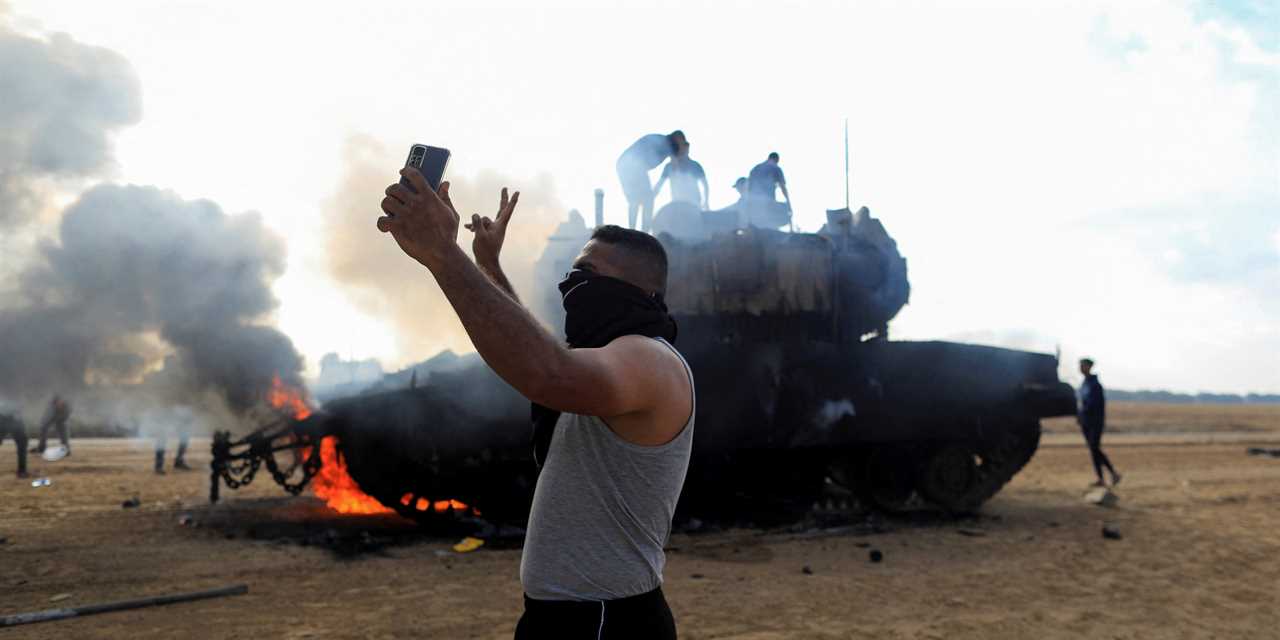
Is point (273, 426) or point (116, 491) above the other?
point (273, 426)

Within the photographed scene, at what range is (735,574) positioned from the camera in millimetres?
7457

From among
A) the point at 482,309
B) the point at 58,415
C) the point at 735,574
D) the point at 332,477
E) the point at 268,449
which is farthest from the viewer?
the point at 58,415

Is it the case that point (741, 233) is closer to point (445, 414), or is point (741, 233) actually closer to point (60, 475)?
point (445, 414)

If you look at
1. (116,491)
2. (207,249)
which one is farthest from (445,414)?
(116,491)

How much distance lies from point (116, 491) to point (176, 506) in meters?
1.98

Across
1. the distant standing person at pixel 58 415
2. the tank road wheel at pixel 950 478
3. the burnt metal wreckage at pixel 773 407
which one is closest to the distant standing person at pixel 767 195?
the burnt metal wreckage at pixel 773 407

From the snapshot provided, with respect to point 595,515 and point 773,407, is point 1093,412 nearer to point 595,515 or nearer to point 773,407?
point 773,407

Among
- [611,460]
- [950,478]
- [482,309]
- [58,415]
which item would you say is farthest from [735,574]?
[58,415]

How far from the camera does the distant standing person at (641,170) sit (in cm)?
1111

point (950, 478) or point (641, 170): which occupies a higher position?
point (641, 170)

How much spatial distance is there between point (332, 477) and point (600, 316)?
8.42m

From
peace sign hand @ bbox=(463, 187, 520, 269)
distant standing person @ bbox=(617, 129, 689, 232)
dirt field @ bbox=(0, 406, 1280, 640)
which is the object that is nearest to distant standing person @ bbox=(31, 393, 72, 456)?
dirt field @ bbox=(0, 406, 1280, 640)

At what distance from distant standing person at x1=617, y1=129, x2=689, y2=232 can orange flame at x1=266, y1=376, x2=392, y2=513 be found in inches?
169

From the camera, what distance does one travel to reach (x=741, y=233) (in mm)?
11016
